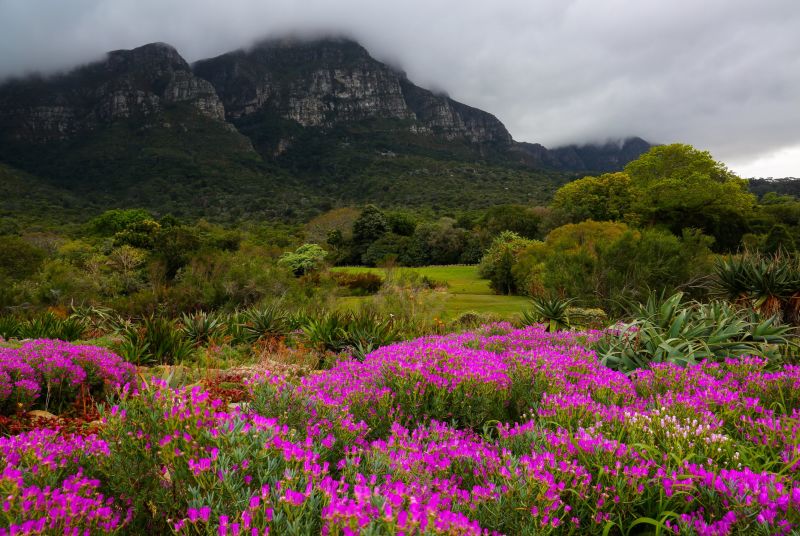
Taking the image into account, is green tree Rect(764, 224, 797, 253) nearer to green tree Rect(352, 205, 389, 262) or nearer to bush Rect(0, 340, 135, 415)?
green tree Rect(352, 205, 389, 262)

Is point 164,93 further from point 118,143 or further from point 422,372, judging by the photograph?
point 422,372

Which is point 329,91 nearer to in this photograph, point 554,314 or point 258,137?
point 258,137

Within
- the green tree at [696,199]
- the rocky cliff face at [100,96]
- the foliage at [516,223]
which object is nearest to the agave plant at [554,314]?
the green tree at [696,199]

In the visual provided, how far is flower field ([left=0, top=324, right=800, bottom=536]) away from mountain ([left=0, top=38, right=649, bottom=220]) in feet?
274

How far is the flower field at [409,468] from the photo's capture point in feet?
4.83

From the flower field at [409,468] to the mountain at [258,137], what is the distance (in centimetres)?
8366

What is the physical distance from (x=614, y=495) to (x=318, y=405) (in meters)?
1.54

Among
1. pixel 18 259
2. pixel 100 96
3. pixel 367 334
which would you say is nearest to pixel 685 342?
pixel 367 334

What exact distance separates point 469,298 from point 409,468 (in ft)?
81.8

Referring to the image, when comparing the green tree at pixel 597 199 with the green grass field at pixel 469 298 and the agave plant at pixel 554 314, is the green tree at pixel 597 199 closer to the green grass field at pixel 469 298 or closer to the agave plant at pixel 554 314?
the green grass field at pixel 469 298

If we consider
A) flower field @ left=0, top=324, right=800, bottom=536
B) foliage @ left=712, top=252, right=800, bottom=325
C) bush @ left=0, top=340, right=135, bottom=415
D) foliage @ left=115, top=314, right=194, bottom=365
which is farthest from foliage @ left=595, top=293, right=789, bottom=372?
foliage @ left=115, top=314, right=194, bottom=365

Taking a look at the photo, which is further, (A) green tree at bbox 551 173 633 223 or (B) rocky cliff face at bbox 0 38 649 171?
(B) rocky cliff face at bbox 0 38 649 171

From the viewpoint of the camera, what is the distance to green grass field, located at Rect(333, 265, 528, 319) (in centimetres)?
1909

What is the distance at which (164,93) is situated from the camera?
147875 mm
